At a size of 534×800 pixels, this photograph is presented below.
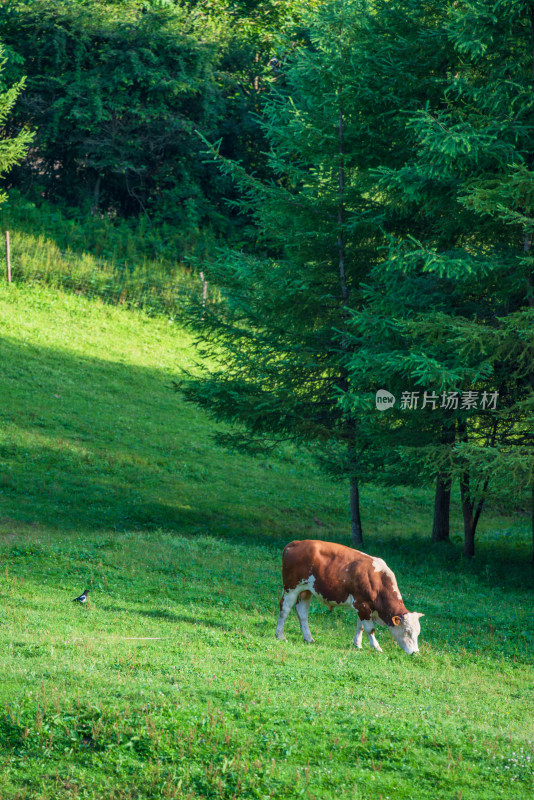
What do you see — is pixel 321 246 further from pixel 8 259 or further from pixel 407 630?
pixel 8 259

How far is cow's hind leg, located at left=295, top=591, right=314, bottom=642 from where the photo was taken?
11266 mm

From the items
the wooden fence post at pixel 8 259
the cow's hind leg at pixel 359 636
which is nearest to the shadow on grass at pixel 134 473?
the wooden fence post at pixel 8 259

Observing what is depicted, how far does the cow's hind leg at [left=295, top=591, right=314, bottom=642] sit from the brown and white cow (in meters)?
0.01

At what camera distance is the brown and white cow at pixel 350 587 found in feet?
35.4

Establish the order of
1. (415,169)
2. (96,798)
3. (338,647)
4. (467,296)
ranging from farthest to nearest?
1. (467,296)
2. (415,169)
3. (338,647)
4. (96,798)

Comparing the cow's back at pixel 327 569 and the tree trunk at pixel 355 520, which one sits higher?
the cow's back at pixel 327 569

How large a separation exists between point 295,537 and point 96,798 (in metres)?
14.6

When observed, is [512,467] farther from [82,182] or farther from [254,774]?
[82,182]

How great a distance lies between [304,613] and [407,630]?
1.58m

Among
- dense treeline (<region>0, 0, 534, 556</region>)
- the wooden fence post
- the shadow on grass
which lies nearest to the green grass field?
the shadow on grass

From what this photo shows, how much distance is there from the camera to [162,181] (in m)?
47.1

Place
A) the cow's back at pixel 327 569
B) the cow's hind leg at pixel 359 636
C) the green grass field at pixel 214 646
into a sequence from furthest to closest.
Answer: the cow's hind leg at pixel 359 636 < the cow's back at pixel 327 569 < the green grass field at pixel 214 646

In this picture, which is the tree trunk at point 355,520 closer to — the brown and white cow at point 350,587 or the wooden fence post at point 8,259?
the brown and white cow at point 350,587

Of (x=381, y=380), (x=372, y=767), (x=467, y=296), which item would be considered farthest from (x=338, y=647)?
(x=467, y=296)
